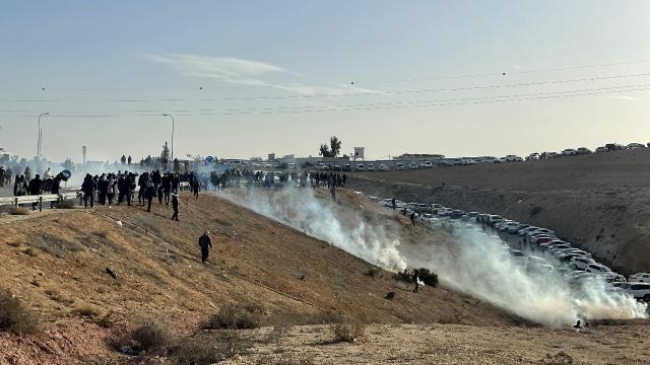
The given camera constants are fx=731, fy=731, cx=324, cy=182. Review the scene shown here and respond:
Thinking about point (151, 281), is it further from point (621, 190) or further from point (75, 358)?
point (621, 190)

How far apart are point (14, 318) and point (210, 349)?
3.98m

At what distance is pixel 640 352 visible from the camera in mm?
22719

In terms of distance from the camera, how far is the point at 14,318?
1441 centimetres

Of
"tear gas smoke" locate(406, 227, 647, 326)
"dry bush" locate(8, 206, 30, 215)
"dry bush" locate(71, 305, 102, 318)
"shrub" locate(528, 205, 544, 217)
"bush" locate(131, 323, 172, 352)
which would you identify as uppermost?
"dry bush" locate(8, 206, 30, 215)

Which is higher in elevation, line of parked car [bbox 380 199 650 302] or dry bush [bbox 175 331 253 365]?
dry bush [bbox 175 331 253 365]

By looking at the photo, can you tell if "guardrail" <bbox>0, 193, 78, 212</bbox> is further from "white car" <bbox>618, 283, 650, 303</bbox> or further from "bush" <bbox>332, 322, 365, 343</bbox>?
"white car" <bbox>618, 283, 650, 303</bbox>

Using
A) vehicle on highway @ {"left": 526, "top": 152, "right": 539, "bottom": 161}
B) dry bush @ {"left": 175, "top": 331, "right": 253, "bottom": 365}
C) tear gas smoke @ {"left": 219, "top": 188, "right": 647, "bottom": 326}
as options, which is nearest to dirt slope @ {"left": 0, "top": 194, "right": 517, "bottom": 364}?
dry bush @ {"left": 175, "top": 331, "right": 253, "bottom": 365}

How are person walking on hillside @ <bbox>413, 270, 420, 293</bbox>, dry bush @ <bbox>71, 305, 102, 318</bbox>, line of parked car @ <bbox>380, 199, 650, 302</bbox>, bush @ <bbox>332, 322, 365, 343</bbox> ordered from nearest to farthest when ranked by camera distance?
dry bush @ <bbox>71, 305, 102, 318</bbox> < bush @ <bbox>332, 322, 365, 343</bbox> < person walking on hillside @ <bbox>413, 270, 420, 293</bbox> < line of parked car @ <bbox>380, 199, 650, 302</bbox>

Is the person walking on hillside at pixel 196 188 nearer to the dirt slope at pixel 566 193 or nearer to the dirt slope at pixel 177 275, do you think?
the dirt slope at pixel 177 275

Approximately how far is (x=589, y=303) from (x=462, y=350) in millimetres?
31982

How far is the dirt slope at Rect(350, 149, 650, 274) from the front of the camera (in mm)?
73375

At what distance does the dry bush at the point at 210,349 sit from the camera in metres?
15.3

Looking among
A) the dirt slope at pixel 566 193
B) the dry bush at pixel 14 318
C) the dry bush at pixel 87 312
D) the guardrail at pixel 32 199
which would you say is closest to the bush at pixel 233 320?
the dry bush at pixel 87 312

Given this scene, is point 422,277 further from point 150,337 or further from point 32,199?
point 150,337
